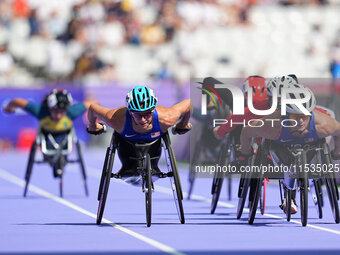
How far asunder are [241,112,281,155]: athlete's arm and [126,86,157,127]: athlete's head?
→ 51.2 inches

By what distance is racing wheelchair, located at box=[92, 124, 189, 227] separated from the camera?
10211 millimetres

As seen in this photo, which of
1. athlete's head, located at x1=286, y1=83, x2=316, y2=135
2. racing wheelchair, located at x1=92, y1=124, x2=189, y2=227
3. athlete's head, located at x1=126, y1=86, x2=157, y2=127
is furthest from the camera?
athlete's head, located at x1=286, y1=83, x2=316, y2=135

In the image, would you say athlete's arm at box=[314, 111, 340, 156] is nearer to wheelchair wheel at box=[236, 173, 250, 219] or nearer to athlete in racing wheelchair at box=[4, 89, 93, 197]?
wheelchair wheel at box=[236, 173, 250, 219]

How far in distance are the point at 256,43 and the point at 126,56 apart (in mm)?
4338

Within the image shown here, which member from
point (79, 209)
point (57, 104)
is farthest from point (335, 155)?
point (57, 104)

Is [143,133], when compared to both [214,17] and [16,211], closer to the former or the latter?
[16,211]

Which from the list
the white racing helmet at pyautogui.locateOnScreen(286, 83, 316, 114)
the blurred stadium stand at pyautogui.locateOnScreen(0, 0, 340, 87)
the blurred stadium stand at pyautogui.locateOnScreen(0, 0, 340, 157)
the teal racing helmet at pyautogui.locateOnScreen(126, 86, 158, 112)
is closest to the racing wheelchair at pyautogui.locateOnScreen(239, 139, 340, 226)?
the white racing helmet at pyautogui.locateOnScreen(286, 83, 316, 114)

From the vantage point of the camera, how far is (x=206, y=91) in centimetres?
1208

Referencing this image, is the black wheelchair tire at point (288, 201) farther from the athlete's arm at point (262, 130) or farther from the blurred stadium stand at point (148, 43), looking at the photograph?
the blurred stadium stand at point (148, 43)

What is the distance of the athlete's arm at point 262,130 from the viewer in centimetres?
1059

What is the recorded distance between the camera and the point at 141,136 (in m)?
10.5

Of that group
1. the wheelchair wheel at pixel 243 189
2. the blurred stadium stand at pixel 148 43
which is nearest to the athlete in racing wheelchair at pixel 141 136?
the wheelchair wheel at pixel 243 189

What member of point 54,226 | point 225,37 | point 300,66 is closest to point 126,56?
point 225,37

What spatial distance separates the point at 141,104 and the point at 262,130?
1506mm
